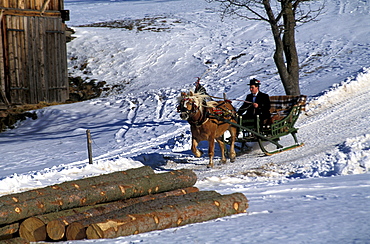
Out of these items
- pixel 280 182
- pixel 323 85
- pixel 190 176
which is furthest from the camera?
pixel 323 85

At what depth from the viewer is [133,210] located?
22.2ft

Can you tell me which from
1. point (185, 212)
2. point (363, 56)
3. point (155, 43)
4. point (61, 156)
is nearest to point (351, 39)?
point (363, 56)

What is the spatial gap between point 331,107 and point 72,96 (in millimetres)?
12167

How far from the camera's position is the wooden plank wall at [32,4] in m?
16.1

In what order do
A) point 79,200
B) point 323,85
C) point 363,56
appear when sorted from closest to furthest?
point 79,200
point 323,85
point 363,56

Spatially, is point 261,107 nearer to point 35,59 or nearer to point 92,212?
point 92,212

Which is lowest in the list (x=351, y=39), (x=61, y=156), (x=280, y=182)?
(x=61, y=156)

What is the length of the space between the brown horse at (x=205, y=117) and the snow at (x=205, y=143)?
1.86 feet

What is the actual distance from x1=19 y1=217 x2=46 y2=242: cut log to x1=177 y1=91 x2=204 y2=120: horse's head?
4.87 m

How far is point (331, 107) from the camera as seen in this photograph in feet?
53.9

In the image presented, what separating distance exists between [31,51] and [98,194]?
10857mm

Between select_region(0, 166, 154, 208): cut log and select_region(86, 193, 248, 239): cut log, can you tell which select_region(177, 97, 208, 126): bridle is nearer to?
select_region(0, 166, 154, 208): cut log

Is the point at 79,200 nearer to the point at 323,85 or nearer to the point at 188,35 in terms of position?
the point at 323,85

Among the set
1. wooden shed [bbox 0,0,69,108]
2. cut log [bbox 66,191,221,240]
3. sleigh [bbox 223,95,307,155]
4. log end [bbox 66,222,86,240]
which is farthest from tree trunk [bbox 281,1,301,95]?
log end [bbox 66,222,86,240]
